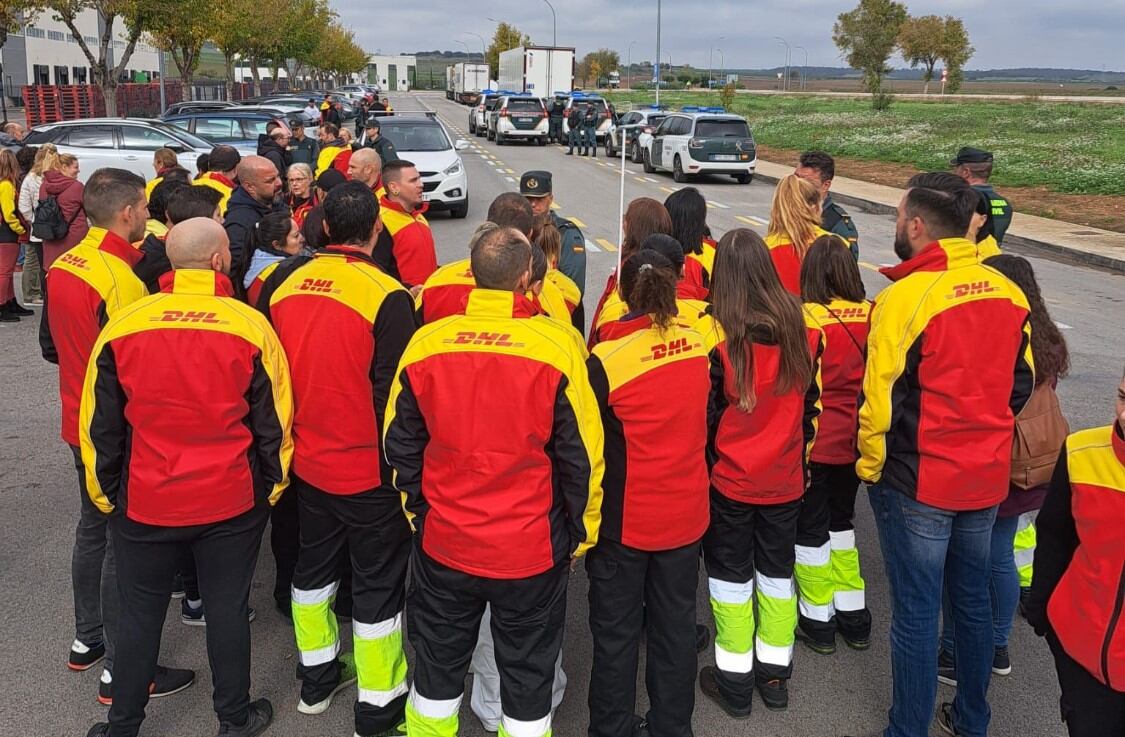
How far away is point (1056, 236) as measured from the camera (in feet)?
54.5

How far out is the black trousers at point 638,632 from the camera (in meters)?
3.31

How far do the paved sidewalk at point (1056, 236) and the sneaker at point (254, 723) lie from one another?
14360mm

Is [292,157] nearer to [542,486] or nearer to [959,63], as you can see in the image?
[542,486]

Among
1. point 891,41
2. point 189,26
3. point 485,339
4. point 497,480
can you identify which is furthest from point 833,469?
point 891,41

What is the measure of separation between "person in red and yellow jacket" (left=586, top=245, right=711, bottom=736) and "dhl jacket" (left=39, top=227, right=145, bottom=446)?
2.13 m

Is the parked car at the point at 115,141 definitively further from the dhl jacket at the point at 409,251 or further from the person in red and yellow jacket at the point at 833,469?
the person in red and yellow jacket at the point at 833,469

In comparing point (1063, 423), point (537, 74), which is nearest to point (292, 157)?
point (1063, 423)

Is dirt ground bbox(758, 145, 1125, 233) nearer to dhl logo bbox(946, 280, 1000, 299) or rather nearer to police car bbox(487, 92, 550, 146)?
police car bbox(487, 92, 550, 146)

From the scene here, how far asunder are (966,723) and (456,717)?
191 centimetres

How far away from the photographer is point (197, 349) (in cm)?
312

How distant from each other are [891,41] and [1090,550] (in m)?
61.1

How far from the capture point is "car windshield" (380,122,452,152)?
17.0 m

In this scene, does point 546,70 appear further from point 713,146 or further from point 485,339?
point 485,339

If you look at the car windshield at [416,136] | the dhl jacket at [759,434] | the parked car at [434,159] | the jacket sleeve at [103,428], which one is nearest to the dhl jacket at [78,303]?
the jacket sleeve at [103,428]
